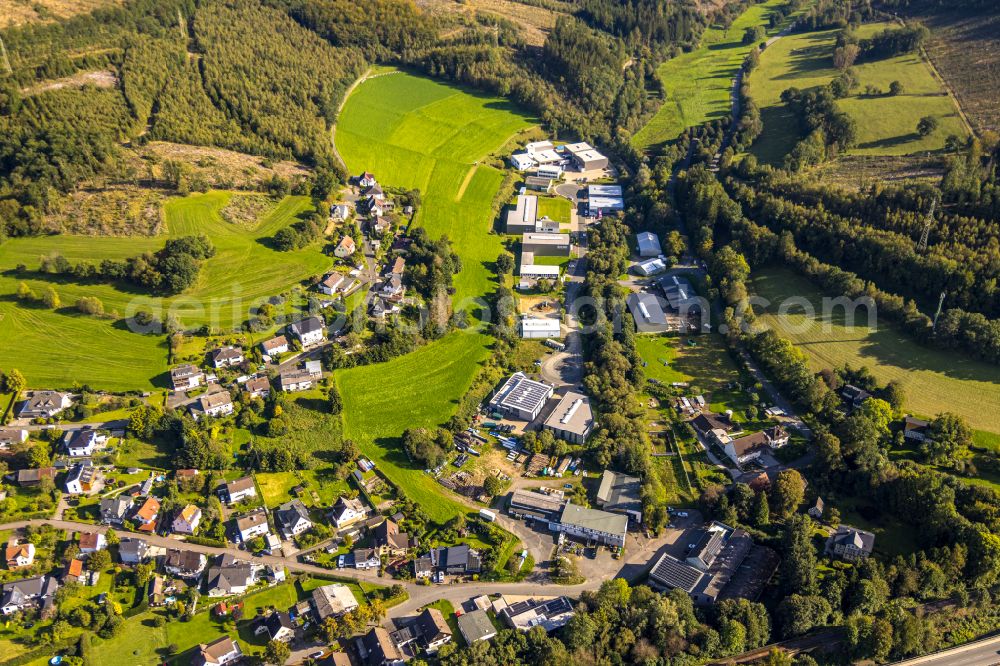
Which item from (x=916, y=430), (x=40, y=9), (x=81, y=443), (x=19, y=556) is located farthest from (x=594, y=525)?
(x=40, y=9)

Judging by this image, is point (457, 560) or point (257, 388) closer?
point (457, 560)

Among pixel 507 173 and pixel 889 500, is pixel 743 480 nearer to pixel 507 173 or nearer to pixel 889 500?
pixel 889 500

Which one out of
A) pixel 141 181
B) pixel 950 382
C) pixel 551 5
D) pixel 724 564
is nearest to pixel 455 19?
pixel 551 5

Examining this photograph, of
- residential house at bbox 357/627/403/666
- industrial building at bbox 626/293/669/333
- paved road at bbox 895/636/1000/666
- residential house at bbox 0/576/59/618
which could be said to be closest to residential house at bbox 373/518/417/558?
residential house at bbox 357/627/403/666

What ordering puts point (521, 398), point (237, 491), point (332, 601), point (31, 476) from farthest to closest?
point (521, 398), point (237, 491), point (31, 476), point (332, 601)

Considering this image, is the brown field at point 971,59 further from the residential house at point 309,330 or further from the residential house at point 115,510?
the residential house at point 115,510

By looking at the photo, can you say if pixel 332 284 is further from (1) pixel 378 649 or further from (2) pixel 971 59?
(2) pixel 971 59

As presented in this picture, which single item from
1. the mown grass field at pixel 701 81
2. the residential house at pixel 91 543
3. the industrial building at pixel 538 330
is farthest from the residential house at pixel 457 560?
the mown grass field at pixel 701 81
